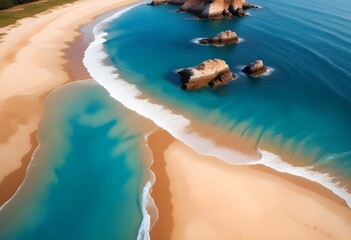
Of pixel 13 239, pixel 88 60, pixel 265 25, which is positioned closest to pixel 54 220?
pixel 13 239

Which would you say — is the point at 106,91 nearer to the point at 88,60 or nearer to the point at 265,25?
the point at 88,60

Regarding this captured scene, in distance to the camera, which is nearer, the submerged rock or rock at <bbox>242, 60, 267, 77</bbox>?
rock at <bbox>242, 60, 267, 77</bbox>

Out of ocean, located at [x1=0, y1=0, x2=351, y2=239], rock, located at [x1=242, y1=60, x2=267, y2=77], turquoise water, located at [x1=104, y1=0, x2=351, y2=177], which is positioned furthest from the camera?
rock, located at [x1=242, y1=60, x2=267, y2=77]

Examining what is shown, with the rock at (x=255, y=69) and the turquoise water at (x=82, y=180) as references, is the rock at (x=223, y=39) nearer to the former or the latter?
the rock at (x=255, y=69)

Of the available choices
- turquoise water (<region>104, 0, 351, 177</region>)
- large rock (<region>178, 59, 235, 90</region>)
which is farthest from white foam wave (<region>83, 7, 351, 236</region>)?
large rock (<region>178, 59, 235, 90</region>)

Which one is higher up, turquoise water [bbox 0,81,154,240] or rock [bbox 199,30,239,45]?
turquoise water [bbox 0,81,154,240]

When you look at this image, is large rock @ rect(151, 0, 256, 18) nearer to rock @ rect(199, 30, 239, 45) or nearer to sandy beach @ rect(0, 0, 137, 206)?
rock @ rect(199, 30, 239, 45)

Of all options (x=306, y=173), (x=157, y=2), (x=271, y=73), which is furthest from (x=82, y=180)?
(x=157, y=2)
